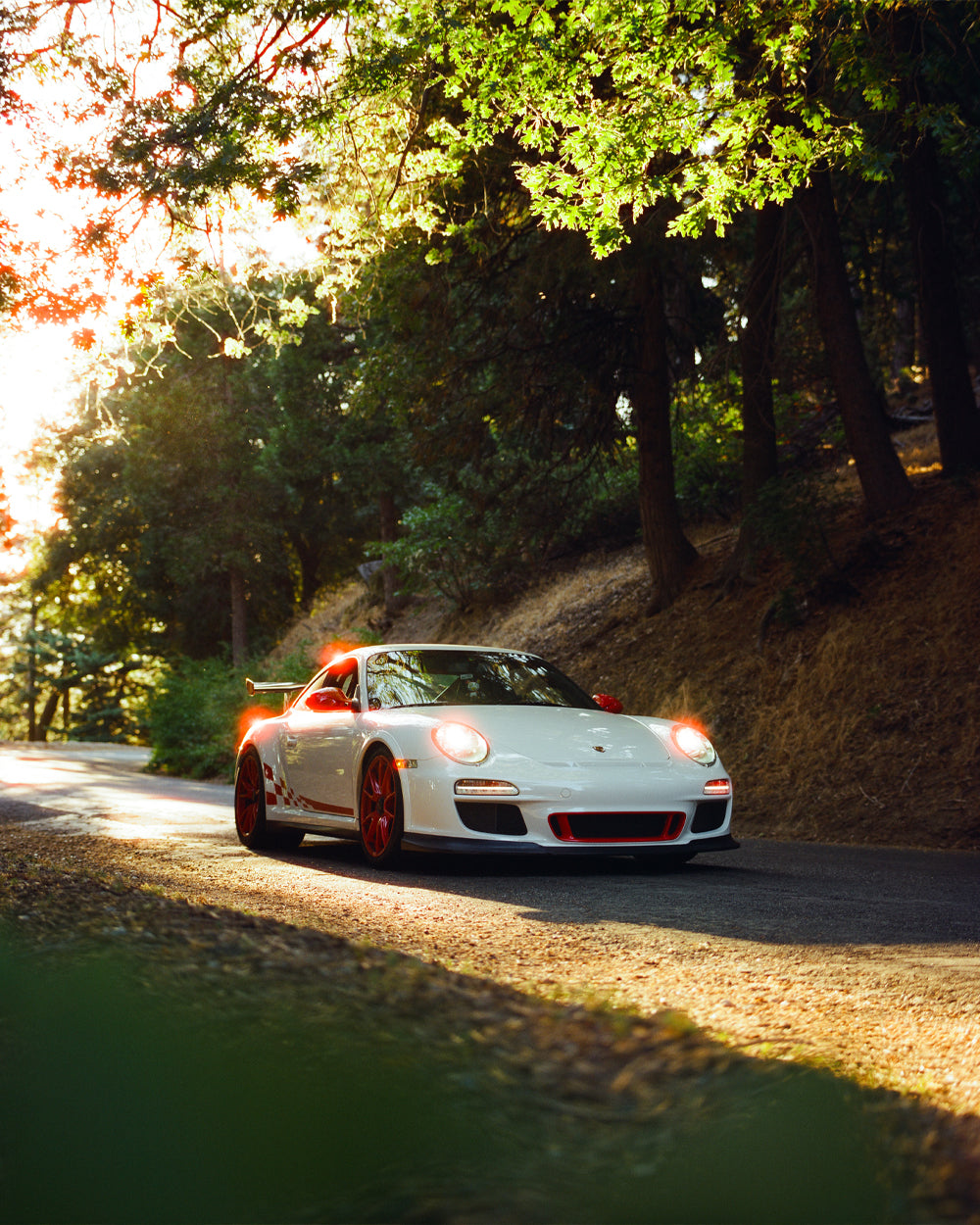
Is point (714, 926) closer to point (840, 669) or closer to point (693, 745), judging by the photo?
point (693, 745)

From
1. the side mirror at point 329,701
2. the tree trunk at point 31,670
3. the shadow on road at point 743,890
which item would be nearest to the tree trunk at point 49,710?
the tree trunk at point 31,670

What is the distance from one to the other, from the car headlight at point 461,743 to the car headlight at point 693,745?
1.37 meters

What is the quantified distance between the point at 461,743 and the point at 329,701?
1.61 metres

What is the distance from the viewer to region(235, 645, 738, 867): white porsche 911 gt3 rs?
688cm

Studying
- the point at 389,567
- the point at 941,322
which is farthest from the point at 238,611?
the point at 941,322

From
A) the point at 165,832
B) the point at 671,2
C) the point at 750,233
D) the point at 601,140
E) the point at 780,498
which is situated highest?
the point at 750,233

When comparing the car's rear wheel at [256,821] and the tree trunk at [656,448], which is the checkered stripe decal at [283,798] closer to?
the car's rear wheel at [256,821]

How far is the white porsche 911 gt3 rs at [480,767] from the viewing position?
22.6 ft

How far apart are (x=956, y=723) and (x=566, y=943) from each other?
7.69 m

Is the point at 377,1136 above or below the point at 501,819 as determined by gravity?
below

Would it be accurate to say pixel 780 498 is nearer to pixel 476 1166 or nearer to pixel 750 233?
pixel 750 233

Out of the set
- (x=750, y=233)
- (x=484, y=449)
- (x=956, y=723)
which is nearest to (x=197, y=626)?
(x=484, y=449)

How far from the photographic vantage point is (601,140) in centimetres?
921

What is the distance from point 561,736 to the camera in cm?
734
